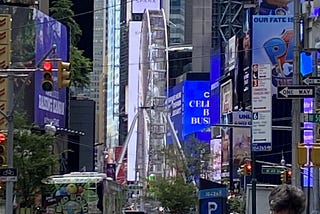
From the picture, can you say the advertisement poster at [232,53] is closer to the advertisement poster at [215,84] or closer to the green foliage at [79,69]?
the advertisement poster at [215,84]

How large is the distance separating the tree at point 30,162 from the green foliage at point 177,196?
49.2 meters

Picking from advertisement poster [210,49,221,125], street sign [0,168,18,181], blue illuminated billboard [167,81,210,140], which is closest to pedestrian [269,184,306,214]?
street sign [0,168,18,181]

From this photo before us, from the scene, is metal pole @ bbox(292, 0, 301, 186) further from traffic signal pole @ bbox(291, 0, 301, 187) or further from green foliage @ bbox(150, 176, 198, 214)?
green foliage @ bbox(150, 176, 198, 214)

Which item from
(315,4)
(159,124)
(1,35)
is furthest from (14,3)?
(159,124)

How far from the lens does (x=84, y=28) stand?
350 ft

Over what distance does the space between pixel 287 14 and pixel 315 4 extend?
54919mm

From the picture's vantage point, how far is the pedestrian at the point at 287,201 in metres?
7.00

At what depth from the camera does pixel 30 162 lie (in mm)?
45594

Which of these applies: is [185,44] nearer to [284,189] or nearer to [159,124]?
[159,124]

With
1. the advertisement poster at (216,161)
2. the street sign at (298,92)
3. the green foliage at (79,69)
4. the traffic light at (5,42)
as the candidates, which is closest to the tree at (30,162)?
the traffic light at (5,42)

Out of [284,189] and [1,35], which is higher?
[1,35]

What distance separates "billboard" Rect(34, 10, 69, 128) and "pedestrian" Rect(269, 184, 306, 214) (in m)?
51.0

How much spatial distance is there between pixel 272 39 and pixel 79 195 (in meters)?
69.2

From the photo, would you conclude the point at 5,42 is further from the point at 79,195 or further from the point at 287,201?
the point at 287,201
